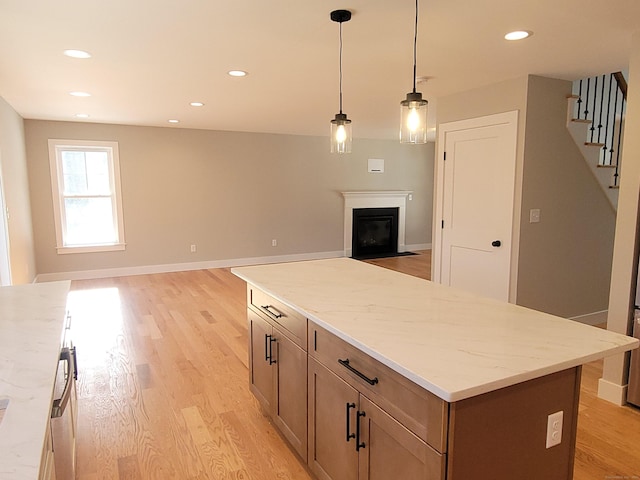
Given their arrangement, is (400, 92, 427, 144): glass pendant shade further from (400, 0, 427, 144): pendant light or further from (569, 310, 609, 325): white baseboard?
(569, 310, 609, 325): white baseboard

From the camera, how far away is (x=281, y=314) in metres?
2.24

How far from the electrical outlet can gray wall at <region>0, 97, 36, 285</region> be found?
5067 millimetres

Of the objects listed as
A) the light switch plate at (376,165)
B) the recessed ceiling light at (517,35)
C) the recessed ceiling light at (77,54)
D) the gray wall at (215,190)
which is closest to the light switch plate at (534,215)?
the recessed ceiling light at (517,35)

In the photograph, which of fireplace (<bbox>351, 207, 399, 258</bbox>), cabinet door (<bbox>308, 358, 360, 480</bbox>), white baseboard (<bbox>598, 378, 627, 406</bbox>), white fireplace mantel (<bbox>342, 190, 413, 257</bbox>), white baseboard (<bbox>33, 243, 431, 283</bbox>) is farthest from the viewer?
fireplace (<bbox>351, 207, 399, 258</bbox>)

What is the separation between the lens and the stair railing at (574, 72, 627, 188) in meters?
4.43

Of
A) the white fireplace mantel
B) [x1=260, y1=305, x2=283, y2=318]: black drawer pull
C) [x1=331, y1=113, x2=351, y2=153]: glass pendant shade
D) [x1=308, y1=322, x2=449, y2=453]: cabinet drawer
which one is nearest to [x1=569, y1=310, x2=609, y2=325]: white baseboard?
[x1=331, y1=113, x2=351, y2=153]: glass pendant shade

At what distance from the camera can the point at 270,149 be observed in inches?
303

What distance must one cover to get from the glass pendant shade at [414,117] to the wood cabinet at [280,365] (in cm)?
107

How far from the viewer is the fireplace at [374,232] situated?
866 centimetres

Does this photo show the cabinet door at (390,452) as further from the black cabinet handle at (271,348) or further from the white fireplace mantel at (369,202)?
the white fireplace mantel at (369,202)

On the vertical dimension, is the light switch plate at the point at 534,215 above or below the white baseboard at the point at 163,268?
above

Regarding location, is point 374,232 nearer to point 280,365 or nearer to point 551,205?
point 551,205

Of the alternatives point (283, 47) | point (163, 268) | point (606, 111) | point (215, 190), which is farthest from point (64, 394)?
point (215, 190)

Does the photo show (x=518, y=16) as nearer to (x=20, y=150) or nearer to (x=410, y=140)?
(x=410, y=140)
